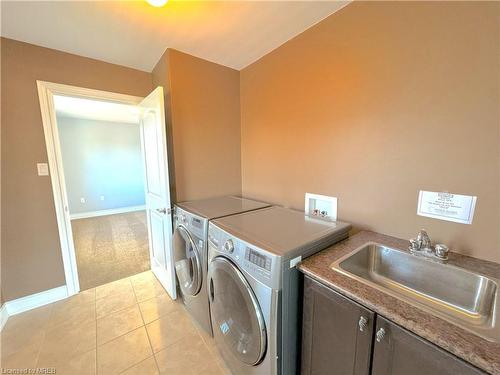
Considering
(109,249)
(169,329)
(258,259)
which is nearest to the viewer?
(258,259)

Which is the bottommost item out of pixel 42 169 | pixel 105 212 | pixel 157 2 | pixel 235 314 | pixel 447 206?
pixel 105 212

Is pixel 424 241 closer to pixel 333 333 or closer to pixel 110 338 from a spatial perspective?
pixel 333 333

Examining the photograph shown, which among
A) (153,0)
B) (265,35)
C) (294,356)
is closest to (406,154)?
(294,356)

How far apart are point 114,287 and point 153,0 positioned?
261 cm

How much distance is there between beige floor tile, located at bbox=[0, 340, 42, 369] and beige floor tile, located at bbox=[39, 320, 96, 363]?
38 mm

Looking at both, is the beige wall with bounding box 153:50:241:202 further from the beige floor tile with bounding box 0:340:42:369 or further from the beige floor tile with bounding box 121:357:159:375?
the beige floor tile with bounding box 0:340:42:369

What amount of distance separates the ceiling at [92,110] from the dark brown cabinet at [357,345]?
11.1 ft

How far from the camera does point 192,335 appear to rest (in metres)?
1.60

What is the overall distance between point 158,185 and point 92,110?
10.9ft

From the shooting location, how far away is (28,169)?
179 centimetres

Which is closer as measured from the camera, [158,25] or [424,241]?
[424,241]

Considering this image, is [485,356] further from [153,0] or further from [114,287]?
[114,287]

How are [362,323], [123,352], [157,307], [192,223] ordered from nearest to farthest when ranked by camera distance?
[362,323] < [123,352] < [192,223] < [157,307]

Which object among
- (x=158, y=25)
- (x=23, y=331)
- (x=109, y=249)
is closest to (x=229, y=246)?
(x=158, y=25)
